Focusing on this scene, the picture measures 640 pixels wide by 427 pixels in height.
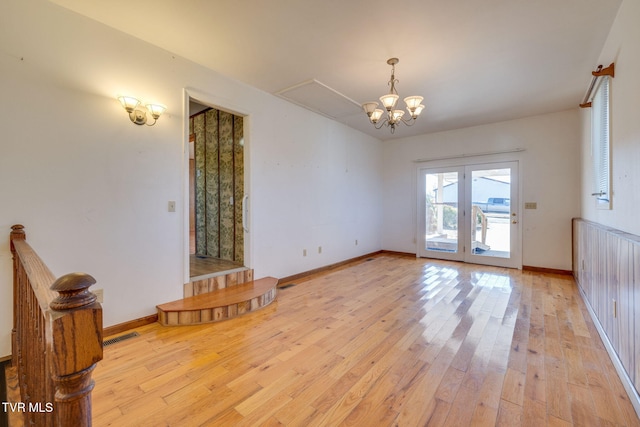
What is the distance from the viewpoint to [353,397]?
5.65 feet

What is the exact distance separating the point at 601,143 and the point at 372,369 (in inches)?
133

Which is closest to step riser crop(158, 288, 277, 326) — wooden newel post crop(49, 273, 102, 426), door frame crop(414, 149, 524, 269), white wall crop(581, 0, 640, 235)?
wooden newel post crop(49, 273, 102, 426)

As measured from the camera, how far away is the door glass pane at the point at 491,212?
17.1ft

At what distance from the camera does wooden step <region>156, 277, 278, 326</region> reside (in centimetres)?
275

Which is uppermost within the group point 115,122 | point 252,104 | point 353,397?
point 252,104

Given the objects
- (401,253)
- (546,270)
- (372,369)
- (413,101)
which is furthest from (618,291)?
(401,253)

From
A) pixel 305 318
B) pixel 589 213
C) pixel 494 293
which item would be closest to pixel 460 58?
pixel 589 213

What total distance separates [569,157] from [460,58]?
319cm

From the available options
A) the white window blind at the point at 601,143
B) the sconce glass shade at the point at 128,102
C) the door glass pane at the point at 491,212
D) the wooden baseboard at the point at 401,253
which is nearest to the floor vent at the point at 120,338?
the sconce glass shade at the point at 128,102

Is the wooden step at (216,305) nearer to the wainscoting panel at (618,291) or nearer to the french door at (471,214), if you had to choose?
the wainscoting panel at (618,291)

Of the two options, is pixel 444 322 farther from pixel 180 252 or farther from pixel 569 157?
pixel 569 157

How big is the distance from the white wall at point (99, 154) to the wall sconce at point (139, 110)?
0.22 ft

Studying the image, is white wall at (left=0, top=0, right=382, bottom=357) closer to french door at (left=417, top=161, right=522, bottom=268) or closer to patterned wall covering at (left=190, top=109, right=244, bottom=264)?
patterned wall covering at (left=190, top=109, right=244, bottom=264)

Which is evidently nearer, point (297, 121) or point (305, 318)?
point (305, 318)
